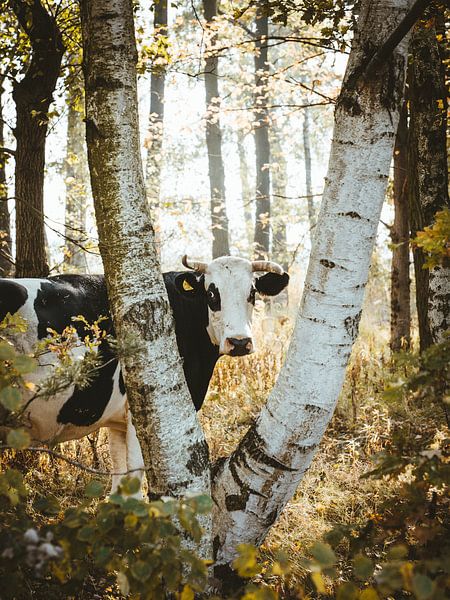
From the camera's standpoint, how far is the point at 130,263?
2355mm

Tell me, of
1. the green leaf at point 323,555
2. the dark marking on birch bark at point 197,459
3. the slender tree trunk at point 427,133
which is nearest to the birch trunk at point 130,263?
the dark marking on birch bark at point 197,459

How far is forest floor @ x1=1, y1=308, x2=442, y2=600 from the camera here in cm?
348

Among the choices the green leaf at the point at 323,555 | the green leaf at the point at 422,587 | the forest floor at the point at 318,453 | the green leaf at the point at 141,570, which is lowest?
the forest floor at the point at 318,453

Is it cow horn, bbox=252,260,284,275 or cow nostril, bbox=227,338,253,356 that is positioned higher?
cow horn, bbox=252,260,284,275

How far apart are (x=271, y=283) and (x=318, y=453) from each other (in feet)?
5.20

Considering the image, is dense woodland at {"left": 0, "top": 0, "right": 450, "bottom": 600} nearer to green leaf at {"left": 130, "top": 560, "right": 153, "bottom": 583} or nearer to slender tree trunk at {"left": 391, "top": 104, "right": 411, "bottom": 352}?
green leaf at {"left": 130, "top": 560, "right": 153, "bottom": 583}

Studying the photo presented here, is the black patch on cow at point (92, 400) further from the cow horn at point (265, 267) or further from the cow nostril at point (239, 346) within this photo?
the cow horn at point (265, 267)

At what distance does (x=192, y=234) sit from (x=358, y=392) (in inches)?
488

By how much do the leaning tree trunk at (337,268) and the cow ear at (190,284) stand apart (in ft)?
6.03

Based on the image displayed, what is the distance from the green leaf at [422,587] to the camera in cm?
120

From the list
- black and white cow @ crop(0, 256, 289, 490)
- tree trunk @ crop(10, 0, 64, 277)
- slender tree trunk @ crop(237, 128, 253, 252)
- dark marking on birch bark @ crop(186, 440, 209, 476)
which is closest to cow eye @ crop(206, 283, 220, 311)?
black and white cow @ crop(0, 256, 289, 490)

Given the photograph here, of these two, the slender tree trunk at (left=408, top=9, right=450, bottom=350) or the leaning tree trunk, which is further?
the slender tree trunk at (left=408, top=9, right=450, bottom=350)

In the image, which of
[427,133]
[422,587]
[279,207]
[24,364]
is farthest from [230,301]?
[279,207]

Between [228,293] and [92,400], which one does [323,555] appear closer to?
[92,400]
